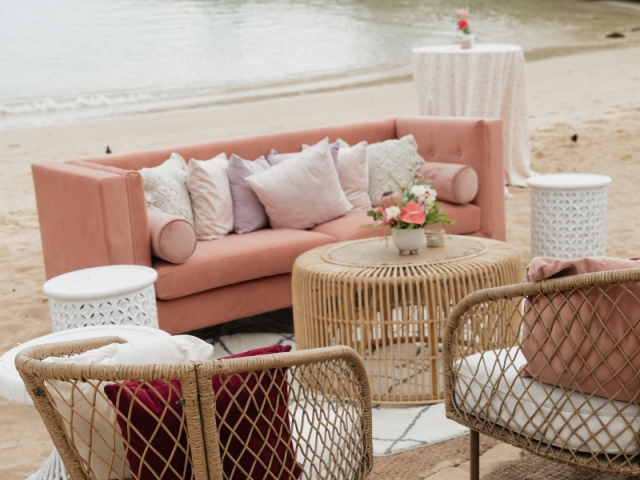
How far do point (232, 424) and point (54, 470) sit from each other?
91cm

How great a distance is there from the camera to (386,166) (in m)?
4.85

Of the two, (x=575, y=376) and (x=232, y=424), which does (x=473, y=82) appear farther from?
(x=232, y=424)

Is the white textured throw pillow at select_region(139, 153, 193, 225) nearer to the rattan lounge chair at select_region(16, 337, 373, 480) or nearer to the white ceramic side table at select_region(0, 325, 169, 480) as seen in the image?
the white ceramic side table at select_region(0, 325, 169, 480)

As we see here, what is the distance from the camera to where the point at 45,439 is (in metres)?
3.14

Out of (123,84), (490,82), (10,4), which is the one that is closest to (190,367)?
(490,82)

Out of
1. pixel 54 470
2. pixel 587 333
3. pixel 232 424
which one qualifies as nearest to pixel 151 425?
pixel 232 424

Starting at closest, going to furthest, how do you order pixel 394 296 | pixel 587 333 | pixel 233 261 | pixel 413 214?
pixel 587 333 < pixel 394 296 < pixel 413 214 < pixel 233 261

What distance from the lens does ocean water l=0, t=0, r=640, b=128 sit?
1675cm

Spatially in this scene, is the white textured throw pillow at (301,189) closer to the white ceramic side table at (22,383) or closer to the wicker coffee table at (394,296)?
the wicker coffee table at (394,296)

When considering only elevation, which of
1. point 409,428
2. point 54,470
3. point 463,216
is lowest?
point 409,428

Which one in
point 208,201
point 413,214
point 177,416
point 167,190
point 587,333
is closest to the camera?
point 177,416

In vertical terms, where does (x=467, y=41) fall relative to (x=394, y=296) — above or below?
above

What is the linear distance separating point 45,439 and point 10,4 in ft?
85.8

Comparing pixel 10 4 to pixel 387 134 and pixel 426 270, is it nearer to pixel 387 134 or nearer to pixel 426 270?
pixel 387 134
